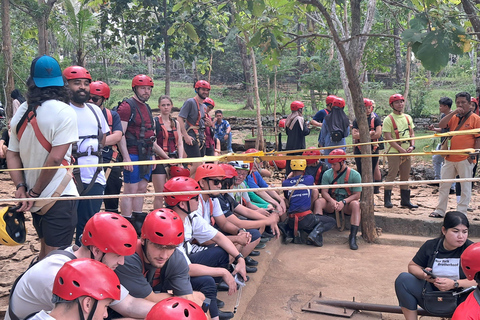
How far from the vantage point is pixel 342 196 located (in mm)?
7258

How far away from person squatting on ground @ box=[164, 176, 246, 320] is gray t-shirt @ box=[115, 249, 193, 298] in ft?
1.52

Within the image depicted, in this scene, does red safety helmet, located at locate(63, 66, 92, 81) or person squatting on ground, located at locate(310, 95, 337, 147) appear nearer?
red safety helmet, located at locate(63, 66, 92, 81)

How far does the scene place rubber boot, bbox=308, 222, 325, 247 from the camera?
6.94 metres

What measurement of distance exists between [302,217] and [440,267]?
301 centimetres

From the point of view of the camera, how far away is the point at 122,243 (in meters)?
2.96

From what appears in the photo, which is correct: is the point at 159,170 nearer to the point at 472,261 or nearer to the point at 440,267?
the point at 440,267

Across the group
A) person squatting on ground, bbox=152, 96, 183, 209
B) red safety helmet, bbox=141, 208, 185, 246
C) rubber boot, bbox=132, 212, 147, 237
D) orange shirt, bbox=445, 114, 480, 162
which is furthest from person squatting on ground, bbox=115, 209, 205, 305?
orange shirt, bbox=445, 114, 480, 162

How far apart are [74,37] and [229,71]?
50.9 ft

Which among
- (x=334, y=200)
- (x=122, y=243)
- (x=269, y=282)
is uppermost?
(x=122, y=243)

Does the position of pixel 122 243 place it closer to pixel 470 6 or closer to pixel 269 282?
pixel 269 282

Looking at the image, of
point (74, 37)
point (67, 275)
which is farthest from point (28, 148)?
point (74, 37)

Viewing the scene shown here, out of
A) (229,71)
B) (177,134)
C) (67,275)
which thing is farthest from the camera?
(229,71)

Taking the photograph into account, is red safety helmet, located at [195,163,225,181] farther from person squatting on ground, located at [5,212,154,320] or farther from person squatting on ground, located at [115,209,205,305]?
person squatting on ground, located at [5,212,154,320]

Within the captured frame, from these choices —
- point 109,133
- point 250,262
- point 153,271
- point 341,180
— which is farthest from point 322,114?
point 153,271
